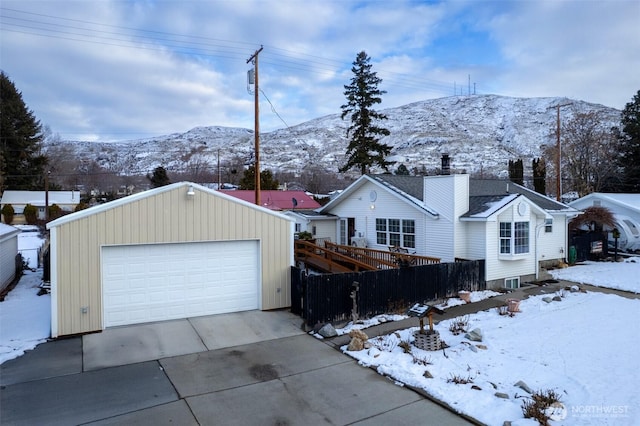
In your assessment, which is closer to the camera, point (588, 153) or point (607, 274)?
point (607, 274)

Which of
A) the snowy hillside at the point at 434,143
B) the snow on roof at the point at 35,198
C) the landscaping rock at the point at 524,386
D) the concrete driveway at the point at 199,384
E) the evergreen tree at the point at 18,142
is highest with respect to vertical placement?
the snowy hillside at the point at 434,143

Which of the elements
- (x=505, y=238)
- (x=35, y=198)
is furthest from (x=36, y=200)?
(x=505, y=238)

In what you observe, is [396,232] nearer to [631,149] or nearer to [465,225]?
[465,225]

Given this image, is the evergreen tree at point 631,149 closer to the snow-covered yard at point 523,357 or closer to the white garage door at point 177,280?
the snow-covered yard at point 523,357

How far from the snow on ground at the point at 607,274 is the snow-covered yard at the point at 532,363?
4149 mm

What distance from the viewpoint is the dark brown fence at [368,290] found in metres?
9.76

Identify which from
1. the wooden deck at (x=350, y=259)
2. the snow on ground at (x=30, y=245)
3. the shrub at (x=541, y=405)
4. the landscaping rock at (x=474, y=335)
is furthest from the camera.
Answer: the snow on ground at (x=30, y=245)

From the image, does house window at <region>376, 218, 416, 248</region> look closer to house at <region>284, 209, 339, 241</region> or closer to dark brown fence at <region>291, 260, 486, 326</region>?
house at <region>284, 209, 339, 241</region>

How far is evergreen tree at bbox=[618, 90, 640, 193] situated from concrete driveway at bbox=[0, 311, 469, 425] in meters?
41.1

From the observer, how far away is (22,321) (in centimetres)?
997

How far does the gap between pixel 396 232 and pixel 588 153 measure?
29.2 metres

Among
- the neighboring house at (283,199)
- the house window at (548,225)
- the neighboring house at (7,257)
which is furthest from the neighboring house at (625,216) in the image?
the neighboring house at (7,257)

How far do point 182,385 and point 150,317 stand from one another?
385 cm

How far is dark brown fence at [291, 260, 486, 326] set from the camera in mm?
9758
